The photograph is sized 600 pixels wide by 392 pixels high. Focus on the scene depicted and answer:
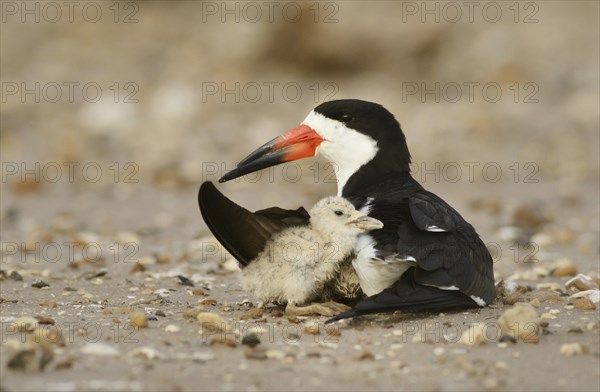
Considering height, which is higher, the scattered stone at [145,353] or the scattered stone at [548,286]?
the scattered stone at [548,286]

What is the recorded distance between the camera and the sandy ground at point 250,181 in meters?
3.67

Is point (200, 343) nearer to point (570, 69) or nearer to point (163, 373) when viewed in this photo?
point (163, 373)

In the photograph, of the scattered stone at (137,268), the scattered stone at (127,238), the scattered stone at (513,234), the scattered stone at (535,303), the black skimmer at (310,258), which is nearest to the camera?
the black skimmer at (310,258)

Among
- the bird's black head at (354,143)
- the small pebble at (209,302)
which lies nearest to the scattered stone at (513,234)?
the bird's black head at (354,143)

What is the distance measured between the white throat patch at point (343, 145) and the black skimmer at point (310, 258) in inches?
32.3

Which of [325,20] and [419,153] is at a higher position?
[325,20]

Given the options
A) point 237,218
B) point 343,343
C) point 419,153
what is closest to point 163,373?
point 343,343

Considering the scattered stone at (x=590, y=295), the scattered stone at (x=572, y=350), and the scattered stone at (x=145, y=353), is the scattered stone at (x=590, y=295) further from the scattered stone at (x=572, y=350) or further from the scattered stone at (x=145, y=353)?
the scattered stone at (x=145, y=353)

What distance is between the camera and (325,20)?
12914mm

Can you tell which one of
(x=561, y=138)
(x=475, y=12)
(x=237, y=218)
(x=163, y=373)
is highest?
(x=475, y=12)

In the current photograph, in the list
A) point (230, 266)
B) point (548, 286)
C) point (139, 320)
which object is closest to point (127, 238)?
point (230, 266)

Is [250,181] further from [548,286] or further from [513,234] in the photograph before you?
[548,286]

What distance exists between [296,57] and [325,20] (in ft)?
1.96

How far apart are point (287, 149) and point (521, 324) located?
1.85 meters
